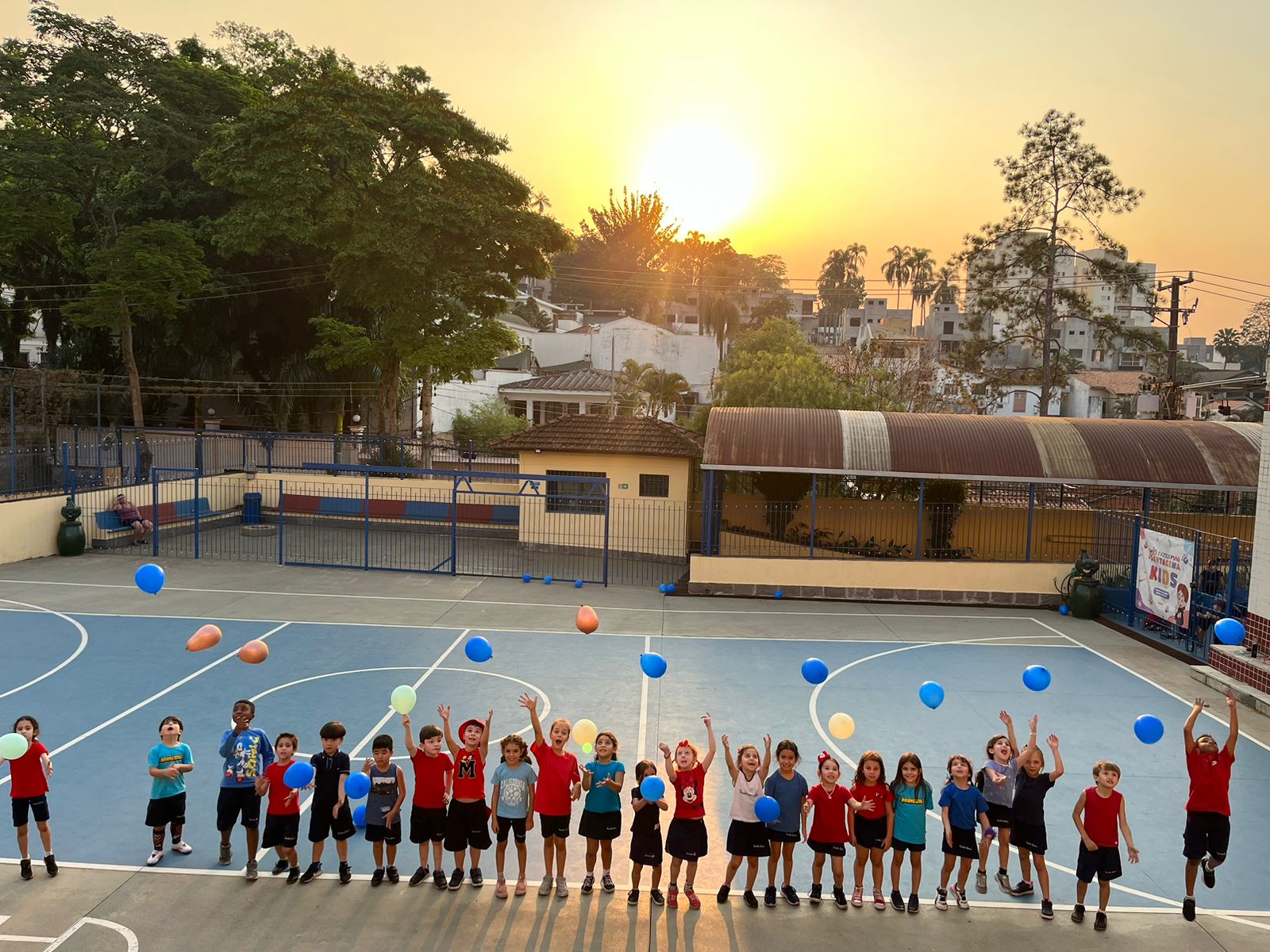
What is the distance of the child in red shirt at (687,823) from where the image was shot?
25.9 feet

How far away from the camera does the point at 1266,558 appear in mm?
15062

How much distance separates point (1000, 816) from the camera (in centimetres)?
831

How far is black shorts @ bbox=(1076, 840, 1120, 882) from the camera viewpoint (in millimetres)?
7777

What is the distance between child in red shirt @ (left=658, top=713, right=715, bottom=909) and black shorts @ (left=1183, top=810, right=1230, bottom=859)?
14.2 ft

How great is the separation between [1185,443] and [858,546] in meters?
8.28

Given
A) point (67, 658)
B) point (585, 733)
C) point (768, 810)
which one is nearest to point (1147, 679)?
point (768, 810)

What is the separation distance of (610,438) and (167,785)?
61.1 feet

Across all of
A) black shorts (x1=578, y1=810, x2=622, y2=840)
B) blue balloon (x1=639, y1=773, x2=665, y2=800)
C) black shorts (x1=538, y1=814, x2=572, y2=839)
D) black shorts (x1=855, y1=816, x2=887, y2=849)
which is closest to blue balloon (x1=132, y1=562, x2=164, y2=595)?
black shorts (x1=538, y1=814, x2=572, y2=839)

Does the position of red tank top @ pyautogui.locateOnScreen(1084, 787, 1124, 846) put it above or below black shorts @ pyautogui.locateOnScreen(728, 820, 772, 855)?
above

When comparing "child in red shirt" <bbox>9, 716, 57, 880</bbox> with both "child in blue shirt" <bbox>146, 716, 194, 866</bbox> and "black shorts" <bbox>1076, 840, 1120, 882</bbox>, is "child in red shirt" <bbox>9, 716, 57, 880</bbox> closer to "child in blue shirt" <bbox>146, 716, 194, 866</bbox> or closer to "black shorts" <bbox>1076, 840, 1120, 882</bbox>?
"child in blue shirt" <bbox>146, 716, 194, 866</bbox>

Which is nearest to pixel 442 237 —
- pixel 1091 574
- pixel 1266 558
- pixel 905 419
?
pixel 905 419

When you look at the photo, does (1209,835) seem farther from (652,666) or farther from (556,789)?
(556,789)

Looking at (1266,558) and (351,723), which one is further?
(1266,558)

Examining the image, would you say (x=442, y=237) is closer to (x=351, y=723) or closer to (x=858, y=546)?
(x=858, y=546)
